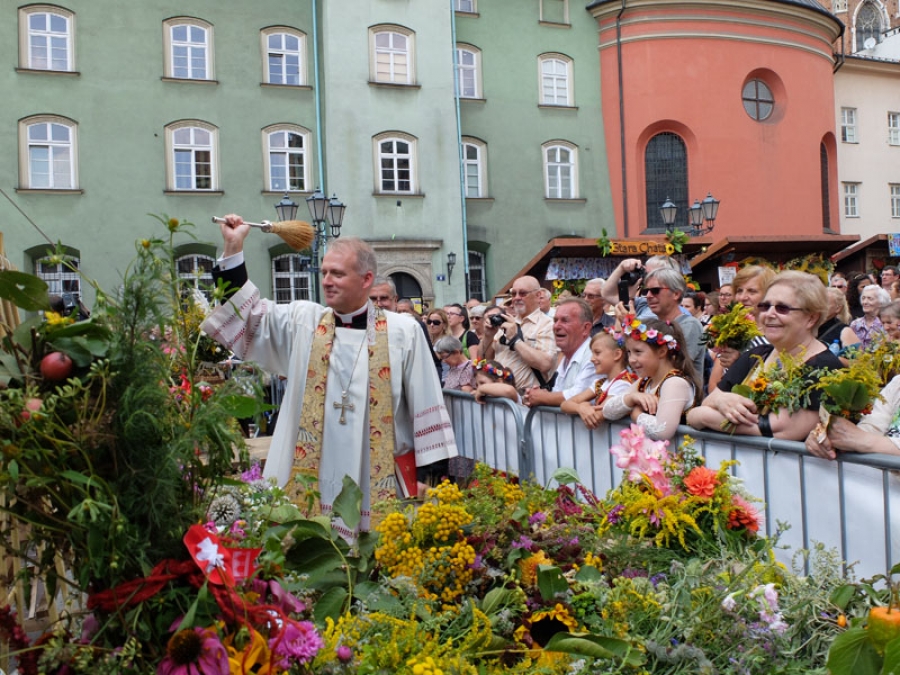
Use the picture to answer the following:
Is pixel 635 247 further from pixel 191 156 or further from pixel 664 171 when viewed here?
pixel 664 171

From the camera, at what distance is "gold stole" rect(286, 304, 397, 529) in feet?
13.5

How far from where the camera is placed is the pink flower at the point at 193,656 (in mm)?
1342

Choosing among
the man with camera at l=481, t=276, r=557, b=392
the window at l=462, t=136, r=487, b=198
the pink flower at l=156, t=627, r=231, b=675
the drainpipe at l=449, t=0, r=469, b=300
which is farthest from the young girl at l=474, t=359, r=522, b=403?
the window at l=462, t=136, r=487, b=198

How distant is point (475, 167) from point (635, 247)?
11.4m

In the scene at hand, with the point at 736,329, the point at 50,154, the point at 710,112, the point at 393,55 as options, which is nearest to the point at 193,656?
the point at 736,329

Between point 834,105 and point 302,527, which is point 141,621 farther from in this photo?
point 834,105

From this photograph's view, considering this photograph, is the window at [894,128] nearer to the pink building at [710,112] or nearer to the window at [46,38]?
the pink building at [710,112]

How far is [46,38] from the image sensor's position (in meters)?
21.7

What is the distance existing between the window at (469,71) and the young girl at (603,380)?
895 inches

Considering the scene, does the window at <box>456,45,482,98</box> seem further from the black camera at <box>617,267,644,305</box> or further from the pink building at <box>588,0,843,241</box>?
the black camera at <box>617,267,644,305</box>

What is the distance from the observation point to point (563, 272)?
15648 millimetres

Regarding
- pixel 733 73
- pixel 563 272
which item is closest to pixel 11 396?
pixel 563 272

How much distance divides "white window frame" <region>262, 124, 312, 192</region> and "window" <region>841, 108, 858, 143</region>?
21518 mm

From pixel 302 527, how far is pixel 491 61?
26.4 meters
